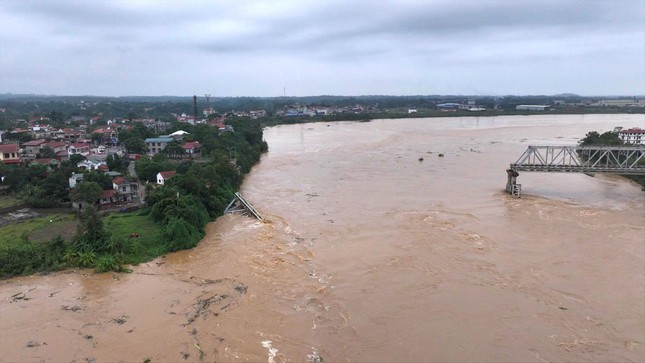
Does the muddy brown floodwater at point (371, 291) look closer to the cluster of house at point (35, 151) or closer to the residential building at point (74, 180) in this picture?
the residential building at point (74, 180)

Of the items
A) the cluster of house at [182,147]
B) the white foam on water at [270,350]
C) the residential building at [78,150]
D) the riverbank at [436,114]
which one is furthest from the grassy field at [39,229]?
the riverbank at [436,114]

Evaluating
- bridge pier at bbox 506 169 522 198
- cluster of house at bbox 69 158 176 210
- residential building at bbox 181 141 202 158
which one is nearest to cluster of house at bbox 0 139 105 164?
residential building at bbox 181 141 202 158

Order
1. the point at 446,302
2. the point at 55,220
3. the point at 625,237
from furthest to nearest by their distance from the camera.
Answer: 1. the point at 55,220
2. the point at 625,237
3. the point at 446,302

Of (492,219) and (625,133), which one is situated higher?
(625,133)

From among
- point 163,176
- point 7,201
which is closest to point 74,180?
point 7,201

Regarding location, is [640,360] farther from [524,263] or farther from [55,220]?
[55,220]

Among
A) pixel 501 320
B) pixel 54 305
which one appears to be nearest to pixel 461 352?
pixel 501 320

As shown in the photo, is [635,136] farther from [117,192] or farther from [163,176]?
[117,192]

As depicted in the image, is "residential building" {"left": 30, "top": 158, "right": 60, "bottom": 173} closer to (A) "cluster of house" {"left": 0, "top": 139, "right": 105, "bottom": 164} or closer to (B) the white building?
(A) "cluster of house" {"left": 0, "top": 139, "right": 105, "bottom": 164}
